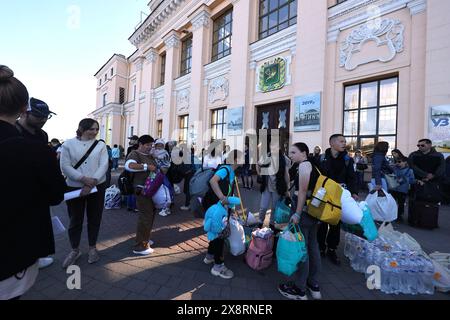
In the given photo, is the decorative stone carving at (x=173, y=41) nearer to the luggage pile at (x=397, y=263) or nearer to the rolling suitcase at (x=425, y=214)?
the rolling suitcase at (x=425, y=214)

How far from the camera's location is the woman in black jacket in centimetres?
121

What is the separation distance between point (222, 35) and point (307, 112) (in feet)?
28.5

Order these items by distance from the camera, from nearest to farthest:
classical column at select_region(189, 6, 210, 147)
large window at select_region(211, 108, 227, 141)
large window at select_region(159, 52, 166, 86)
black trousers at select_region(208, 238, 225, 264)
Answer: black trousers at select_region(208, 238, 225, 264) < large window at select_region(211, 108, 227, 141) < classical column at select_region(189, 6, 210, 147) < large window at select_region(159, 52, 166, 86)

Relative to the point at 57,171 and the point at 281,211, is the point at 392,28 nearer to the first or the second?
the point at 281,211

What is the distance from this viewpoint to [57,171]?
1.41 meters

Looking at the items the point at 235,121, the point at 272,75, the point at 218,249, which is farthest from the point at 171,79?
the point at 218,249

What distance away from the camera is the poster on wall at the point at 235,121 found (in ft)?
41.3

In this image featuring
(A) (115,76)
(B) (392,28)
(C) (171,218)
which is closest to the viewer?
(C) (171,218)

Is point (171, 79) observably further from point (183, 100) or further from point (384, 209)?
point (384, 209)

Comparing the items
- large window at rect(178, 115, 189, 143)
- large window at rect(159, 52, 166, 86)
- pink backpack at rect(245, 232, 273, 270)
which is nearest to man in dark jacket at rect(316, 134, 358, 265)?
pink backpack at rect(245, 232, 273, 270)

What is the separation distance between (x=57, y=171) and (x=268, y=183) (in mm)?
3525

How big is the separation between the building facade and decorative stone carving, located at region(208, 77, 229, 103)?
63mm

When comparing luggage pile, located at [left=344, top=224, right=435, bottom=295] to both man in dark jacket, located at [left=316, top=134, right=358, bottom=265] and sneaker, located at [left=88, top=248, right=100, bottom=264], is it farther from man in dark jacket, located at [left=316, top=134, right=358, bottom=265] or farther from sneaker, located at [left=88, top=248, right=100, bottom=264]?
sneaker, located at [left=88, top=248, right=100, bottom=264]
